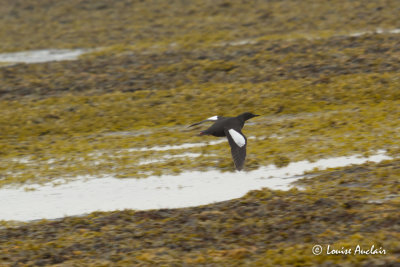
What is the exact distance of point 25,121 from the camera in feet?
65.6

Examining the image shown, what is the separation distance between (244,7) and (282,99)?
1337cm

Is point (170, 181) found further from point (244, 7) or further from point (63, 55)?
point (244, 7)

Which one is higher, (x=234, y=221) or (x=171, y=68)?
(x=171, y=68)

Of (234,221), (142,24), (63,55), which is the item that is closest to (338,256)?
(234,221)

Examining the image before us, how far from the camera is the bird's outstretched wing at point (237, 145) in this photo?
13.4 m

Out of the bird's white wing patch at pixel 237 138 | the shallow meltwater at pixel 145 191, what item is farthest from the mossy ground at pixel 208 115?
the bird's white wing patch at pixel 237 138

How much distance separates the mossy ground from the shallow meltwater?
1.53ft

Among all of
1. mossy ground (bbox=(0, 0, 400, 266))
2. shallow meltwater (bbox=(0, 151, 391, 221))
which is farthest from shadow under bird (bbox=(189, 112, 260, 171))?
mossy ground (bbox=(0, 0, 400, 266))

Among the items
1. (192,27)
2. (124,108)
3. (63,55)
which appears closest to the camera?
(124,108)

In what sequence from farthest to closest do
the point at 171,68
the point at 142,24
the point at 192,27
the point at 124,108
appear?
1. the point at 142,24
2. the point at 192,27
3. the point at 171,68
4. the point at 124,108

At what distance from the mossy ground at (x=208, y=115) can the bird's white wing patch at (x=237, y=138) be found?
3.28 ft

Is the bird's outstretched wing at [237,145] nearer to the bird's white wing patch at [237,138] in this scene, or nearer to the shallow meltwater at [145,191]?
the bird's white wing patch at [237,138]

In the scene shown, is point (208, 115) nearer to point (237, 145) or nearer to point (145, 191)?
point (145, 191)

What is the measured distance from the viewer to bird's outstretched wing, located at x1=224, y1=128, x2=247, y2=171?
527 inches
